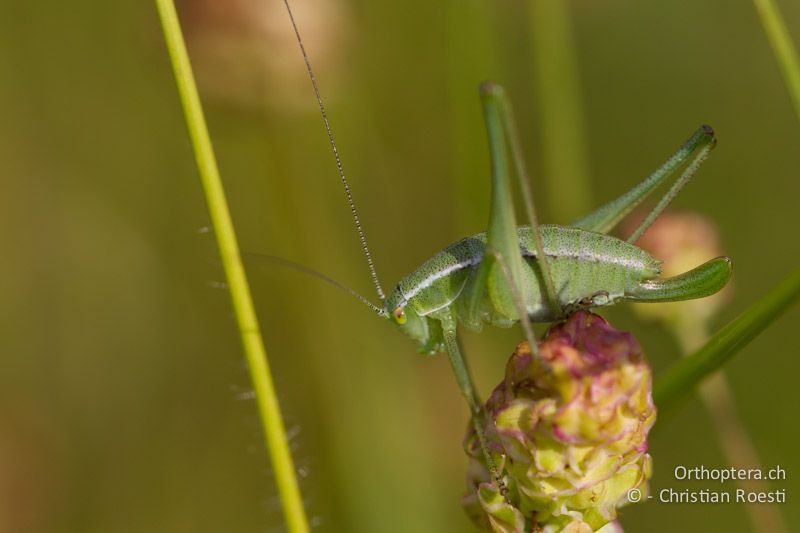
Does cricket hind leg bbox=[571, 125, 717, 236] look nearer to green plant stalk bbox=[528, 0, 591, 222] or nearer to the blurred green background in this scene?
green plant stalk bbox=[528, 0, 591, 222]

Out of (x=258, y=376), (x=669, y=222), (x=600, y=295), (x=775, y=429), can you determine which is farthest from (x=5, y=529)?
(x=775, y=429)

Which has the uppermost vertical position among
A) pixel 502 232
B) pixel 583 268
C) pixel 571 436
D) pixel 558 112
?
pixel 558 112

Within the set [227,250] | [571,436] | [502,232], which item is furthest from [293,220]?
[571,436]

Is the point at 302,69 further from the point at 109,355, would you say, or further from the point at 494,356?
the point at 109,355

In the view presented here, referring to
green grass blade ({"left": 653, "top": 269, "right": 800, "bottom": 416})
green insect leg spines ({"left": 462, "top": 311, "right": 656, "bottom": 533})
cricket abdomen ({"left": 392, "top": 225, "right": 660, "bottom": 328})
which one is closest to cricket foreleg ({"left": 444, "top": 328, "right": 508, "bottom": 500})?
green insect leg spines ({"left": 462, "top": 311, "right": 656, "bottom": 533})

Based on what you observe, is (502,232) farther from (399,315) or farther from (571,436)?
(571,436)

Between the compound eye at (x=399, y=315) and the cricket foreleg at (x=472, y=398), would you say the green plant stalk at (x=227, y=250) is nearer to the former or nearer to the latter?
the cricket foreleg at (x=472, y=398)
